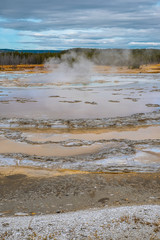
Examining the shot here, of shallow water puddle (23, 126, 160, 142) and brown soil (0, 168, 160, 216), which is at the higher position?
shallow water puddle (23, 126, 160, 142)

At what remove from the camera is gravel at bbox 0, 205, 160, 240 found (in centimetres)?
346

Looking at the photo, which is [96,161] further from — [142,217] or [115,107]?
[115,107]

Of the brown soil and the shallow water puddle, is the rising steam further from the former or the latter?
the brown soil

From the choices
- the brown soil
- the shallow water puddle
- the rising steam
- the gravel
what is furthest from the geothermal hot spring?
the rising steam

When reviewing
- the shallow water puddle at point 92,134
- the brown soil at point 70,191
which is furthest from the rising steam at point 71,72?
the brown soil at point 70,191

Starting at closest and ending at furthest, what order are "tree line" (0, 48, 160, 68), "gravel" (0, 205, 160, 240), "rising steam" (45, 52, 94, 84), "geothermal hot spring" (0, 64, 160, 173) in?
"gravel" (0, 205, 160, 240)
"geothermal hot spring" (0, 64, 160, 173)
"rising steam" (45, 52, 94, 84)
"tree line" (0, 48, 160, 68)

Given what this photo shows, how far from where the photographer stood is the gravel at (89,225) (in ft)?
11.4

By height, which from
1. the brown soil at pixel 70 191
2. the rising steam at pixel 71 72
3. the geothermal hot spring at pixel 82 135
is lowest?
the brown soil at pixel 70 191

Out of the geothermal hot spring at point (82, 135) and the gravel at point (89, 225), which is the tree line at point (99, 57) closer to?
the geothermal hot spring at point (82, 135)

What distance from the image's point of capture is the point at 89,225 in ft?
12.0

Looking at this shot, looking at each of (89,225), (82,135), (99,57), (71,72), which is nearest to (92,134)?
(82,135)

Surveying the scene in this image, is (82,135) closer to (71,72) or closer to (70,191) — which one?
(70,191)

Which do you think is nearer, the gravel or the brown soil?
the gravel

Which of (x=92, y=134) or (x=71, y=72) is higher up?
(x=71, y=72)
